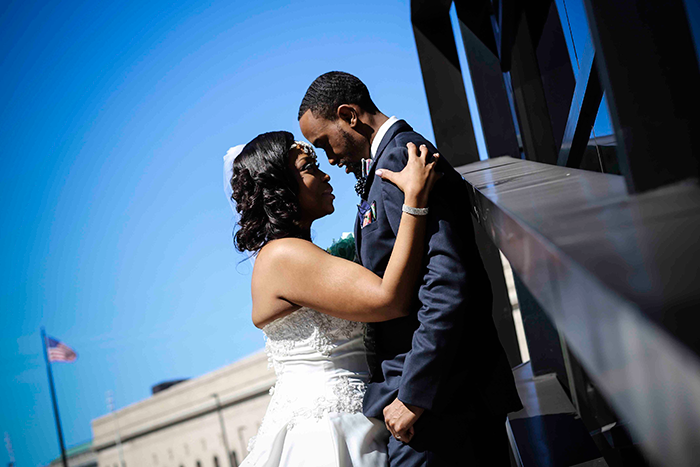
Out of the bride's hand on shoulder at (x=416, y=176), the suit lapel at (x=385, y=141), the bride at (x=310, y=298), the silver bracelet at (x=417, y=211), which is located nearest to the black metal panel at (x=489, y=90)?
the bride at (x=310, y=298)

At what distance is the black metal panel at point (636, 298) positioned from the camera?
22 centimetres

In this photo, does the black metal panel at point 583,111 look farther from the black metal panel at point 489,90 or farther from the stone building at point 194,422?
the stone building at point 194,422

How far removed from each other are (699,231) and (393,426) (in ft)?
4.77

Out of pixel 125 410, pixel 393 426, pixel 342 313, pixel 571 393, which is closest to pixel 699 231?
pixel 393 426

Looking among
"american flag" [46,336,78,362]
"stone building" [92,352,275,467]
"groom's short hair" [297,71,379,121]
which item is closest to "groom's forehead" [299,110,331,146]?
"groom's short hair" [297,71,379,121]

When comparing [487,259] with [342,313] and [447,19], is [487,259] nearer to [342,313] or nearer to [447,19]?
[447,19]

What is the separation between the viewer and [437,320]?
1.59m

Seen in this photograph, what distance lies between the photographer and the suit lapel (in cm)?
199

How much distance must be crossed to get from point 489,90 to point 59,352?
26704mm

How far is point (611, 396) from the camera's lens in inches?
10.7

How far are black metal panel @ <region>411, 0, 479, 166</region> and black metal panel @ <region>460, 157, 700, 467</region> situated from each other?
10.3ft

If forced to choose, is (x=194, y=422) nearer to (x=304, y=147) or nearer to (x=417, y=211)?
(x=304, y=147)

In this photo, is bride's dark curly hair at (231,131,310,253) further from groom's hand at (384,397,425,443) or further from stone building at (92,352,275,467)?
stone building at (92,352,275,467)

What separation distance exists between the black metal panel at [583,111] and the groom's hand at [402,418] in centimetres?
113
